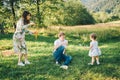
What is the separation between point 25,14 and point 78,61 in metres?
3.24

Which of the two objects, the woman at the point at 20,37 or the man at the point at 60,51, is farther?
the man at the point at 60,51

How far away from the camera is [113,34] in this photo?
27.2 m

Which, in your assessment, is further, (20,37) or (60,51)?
(60,51)

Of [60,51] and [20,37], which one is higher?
[20,37]

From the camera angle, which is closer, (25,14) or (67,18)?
(25,14)

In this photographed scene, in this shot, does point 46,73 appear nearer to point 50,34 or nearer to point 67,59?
point 67,59

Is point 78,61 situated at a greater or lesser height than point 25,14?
lesser

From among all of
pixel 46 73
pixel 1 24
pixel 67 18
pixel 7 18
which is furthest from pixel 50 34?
pixel 67 18

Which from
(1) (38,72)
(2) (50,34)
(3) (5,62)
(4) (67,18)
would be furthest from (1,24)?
(4) (67,18)

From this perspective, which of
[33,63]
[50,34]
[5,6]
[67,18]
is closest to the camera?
[33,63]

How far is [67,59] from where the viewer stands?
518 inches

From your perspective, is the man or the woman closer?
the woman

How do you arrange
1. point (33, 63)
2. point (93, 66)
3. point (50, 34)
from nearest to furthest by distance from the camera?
point (93, 66), point (33, 63), point (50, 34)

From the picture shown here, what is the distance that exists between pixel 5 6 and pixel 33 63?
23.5m
